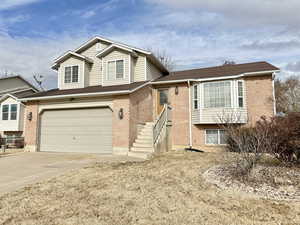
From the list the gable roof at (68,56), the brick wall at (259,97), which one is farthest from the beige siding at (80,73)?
the brick wall at (259,97)

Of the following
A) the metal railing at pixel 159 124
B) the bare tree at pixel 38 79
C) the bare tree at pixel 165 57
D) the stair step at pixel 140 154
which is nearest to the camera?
the stair step at pixel 140 154

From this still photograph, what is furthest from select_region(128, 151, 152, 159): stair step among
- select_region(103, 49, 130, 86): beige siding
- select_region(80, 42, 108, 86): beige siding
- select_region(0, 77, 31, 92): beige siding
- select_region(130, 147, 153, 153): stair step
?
select_region(0, 77, 31, 92): beige siding

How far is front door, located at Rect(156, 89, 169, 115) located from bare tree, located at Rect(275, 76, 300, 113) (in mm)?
13431

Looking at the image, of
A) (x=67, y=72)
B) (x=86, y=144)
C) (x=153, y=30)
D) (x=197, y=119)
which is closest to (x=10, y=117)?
(x=67, y=72)

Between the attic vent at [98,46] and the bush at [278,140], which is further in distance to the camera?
the attic vent at [98,46]

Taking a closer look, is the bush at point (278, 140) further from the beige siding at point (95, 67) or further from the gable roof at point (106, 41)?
the beige siding at point (95, 67)

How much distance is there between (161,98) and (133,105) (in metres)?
3.65

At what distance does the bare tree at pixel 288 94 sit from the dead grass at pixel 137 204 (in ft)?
63.7

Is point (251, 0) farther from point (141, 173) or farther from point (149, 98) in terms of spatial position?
point (141, 173)

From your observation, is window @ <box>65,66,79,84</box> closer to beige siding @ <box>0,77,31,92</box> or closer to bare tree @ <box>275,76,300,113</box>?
beige siding @ <box>0,77,31,92</box>

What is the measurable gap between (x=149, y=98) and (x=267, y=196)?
407 inches

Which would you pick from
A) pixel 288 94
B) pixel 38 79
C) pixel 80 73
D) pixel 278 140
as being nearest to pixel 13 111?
pixel 80 73

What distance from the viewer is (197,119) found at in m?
13.1

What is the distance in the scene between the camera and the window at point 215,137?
1289cm
